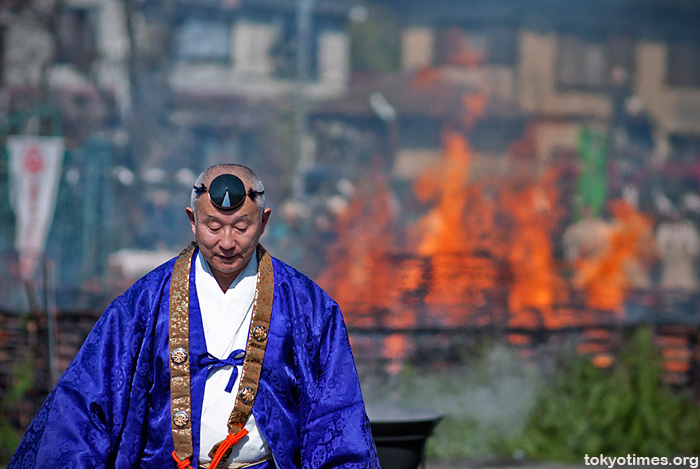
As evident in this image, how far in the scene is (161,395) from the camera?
2988 mm

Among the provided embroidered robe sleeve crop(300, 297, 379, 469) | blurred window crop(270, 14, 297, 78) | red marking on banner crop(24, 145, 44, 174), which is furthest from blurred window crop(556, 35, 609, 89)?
embroidered robe sleeve crop(300, 297, 379, 469)

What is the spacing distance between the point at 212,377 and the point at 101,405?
1.32 ft

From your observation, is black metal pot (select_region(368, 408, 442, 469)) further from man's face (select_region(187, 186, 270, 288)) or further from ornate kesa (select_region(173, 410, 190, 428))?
man's face (select_region(187, 186, 270, 288))

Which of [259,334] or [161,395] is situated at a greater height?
[259,334]

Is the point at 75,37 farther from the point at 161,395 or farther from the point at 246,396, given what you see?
the point at 246,396

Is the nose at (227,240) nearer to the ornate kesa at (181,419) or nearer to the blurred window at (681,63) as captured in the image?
the ornate kesa at (181,419)

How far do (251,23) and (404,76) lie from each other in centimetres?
325

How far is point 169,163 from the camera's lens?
15.9 metres

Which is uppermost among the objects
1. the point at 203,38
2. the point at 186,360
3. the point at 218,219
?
the point at 203,38

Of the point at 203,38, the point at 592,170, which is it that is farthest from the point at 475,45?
the point at 203,38

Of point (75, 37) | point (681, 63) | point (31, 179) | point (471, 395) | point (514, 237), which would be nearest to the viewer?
point (471, 395)

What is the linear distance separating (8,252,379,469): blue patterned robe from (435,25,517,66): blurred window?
46.8 feet

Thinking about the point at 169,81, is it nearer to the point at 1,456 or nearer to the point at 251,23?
the point at 251,23

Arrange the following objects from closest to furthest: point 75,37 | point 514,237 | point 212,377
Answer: point 212,377, point 75,37, point 514,237
